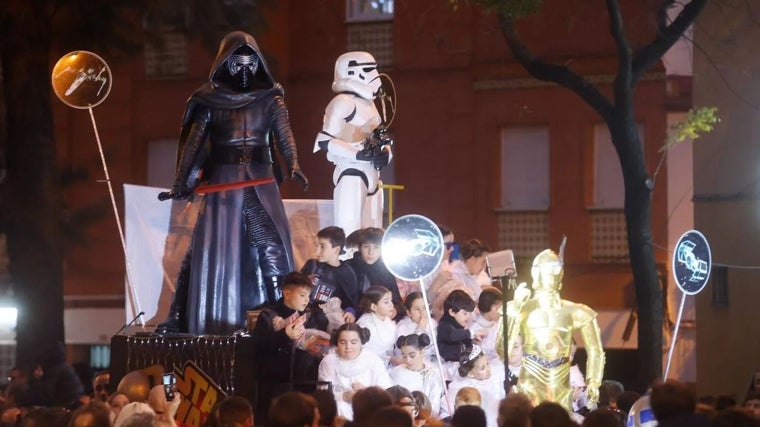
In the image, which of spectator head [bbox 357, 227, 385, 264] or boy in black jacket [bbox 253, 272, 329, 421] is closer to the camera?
boy in black jacket [bbox 253, 272, 329, 421]

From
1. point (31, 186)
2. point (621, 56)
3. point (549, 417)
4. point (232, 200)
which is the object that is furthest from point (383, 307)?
point (31, 186)

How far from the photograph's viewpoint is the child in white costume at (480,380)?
501 inches

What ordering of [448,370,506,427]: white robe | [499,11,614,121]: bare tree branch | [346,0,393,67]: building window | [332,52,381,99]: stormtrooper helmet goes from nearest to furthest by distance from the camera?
[448,370,506,427]: white robe
[332,52,381,99]: stormtrooper helmet
[499,11,614,121]: bare tree branch
[346,0,393,67]: building window

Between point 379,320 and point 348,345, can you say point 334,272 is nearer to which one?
point 379,320

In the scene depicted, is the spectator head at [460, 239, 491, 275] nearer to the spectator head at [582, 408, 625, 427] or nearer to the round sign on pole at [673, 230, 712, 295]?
the round sign on pole at [673, 230, 712, 295]

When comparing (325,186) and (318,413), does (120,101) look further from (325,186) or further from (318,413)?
(318,413)

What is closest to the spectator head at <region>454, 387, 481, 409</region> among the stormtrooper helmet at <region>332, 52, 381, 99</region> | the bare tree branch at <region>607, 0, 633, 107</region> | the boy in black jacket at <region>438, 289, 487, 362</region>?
the boy in black jacket at <region>438, 289, 487, 362</region>

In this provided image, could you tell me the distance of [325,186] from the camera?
2891 centimetres

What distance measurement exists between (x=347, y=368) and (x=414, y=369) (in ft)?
3.23

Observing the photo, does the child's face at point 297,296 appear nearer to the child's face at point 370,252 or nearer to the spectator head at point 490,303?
the child's face at point 370,252

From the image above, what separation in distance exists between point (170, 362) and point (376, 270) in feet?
7.43

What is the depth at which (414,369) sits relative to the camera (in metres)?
12.6

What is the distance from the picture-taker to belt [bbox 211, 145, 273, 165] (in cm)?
1246

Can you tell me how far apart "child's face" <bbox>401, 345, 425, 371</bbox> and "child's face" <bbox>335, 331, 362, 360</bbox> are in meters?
0.86
